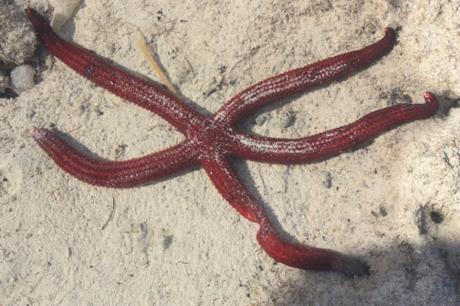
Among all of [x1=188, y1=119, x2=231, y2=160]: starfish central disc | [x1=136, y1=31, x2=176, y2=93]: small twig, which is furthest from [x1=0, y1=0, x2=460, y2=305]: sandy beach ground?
[x1=188, y1=119, x2=231, y2=160]: starfish central disc

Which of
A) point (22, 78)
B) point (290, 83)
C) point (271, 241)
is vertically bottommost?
point (271, 241)

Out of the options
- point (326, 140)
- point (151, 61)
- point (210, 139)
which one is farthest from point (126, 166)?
point (326, 140)

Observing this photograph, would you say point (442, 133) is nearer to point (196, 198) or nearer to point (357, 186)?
point (357, 186)

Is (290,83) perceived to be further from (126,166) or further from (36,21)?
(36,21)

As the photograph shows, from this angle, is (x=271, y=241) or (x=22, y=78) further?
(x=22, y=78)

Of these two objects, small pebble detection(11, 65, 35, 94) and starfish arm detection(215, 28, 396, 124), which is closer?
starfish arm detection(215, 28, 396, 124)

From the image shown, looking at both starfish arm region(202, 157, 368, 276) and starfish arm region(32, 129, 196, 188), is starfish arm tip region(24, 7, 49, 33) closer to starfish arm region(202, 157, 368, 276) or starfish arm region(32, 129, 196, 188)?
starfish arm region(32, 129, 196, 188)
